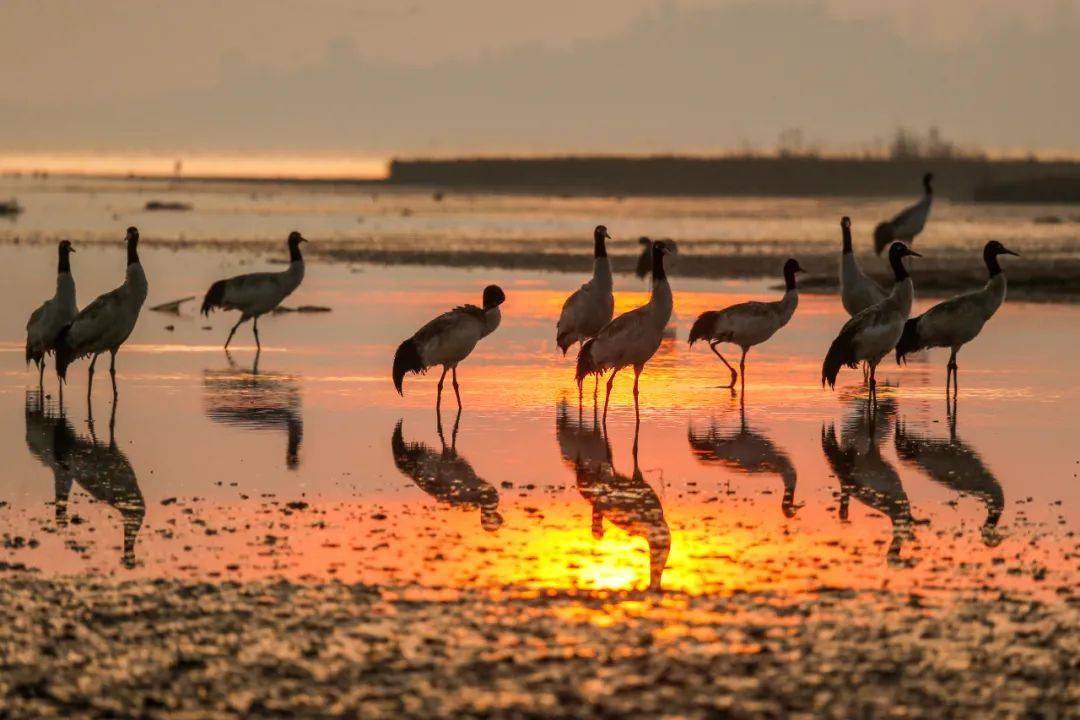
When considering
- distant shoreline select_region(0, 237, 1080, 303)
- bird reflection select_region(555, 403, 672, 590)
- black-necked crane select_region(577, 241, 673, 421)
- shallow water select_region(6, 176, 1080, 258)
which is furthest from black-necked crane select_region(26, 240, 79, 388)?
shallow water select_region(6, 176, 1080, 258)

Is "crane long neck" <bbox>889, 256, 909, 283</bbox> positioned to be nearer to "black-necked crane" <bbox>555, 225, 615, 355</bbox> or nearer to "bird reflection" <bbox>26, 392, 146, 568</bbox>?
"black-necked crane" <bbox>555, 225, 615, 355</bbox>

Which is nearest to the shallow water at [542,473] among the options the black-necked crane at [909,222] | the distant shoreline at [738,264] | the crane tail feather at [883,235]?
the distant shoreline at [738,264]

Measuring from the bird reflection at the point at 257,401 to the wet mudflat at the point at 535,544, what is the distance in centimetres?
7

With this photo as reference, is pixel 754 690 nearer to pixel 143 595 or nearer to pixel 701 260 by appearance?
pixel 143 595

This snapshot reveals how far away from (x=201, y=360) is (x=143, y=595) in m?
13.0

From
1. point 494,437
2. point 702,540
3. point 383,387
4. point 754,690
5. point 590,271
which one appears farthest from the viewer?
point 590,271

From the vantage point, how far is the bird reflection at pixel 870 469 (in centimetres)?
1208

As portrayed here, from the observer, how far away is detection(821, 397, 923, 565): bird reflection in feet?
39.6

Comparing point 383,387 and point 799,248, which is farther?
point 799,248

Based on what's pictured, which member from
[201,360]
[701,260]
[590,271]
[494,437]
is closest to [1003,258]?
[701,260]

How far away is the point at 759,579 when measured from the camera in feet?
33.3

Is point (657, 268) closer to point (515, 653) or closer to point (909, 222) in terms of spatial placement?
point (515, 653)

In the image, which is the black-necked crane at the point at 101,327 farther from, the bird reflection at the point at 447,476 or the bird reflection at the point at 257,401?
the bird reflection at the point at 447,476

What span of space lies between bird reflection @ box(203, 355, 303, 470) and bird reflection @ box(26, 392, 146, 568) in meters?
1.16
